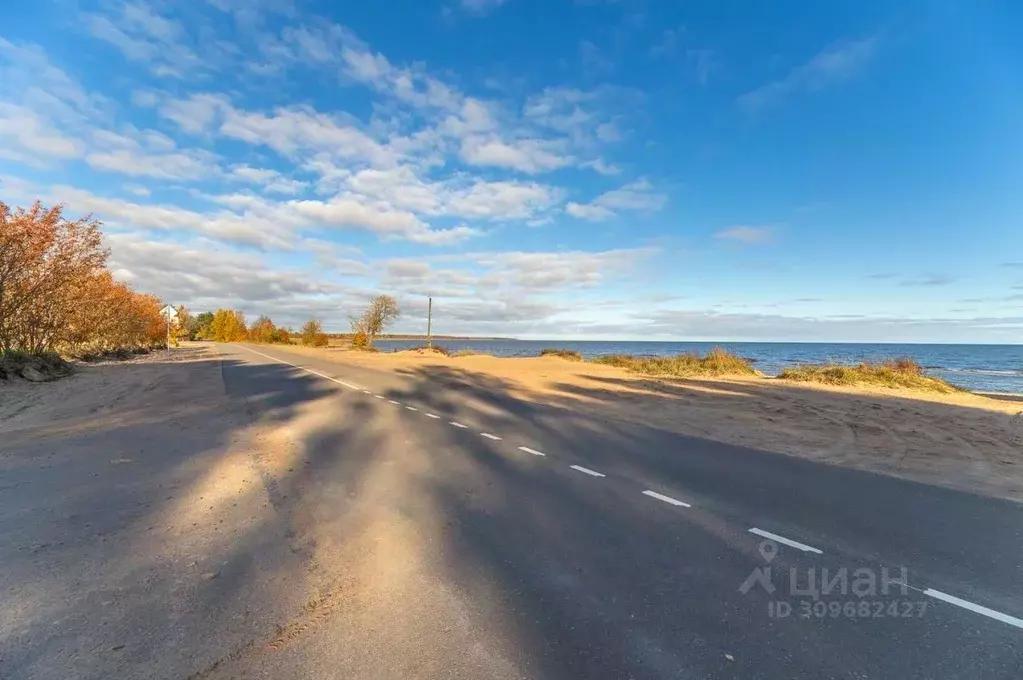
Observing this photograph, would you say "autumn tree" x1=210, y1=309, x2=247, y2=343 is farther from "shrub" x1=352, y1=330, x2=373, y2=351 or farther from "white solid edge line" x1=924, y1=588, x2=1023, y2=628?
"white solid edge line" x1=924, y1=588, x2=1023, y2=628

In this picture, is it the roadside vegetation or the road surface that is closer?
the road surface

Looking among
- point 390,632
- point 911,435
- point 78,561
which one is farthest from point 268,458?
point 911,435

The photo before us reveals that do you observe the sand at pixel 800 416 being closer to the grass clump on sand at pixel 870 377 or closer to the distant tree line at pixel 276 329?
the grass clump on sand at pixel 870 377

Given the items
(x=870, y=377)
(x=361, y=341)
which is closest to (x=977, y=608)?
(x=870, y=377)

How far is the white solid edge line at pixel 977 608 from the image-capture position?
3049 mm

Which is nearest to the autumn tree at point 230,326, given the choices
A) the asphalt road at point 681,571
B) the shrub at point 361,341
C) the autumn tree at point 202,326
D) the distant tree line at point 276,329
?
the distant tree line at point 276,329

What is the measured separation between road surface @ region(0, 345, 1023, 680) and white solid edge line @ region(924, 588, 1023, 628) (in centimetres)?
2

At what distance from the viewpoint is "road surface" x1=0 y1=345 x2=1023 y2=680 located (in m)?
2.60

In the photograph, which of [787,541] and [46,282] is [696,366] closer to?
[787,541]

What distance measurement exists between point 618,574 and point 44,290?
23.5m

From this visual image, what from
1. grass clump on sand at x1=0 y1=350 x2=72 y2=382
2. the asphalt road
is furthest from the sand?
the asphalt road

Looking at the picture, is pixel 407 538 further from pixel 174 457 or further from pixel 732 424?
pixel 732 424

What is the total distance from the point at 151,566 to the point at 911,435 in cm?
1153

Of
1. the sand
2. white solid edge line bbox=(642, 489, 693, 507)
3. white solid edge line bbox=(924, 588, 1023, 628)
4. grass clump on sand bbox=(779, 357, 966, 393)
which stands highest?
grass clump on sand bbox=(779, 357, 966, 393)
